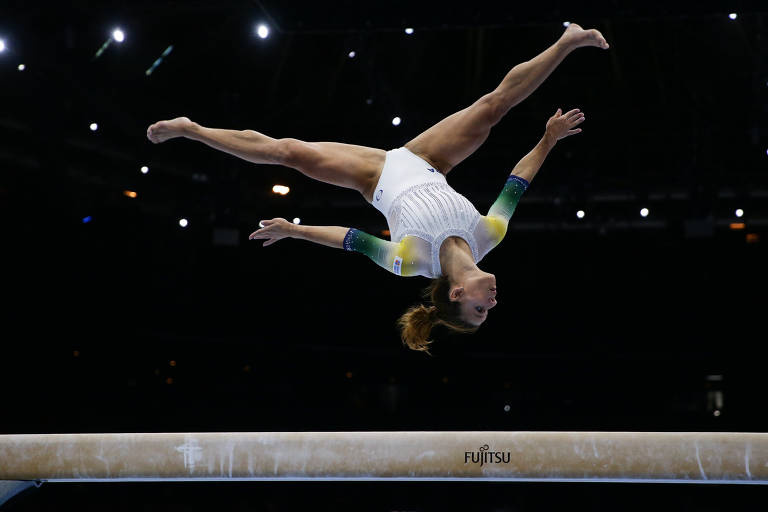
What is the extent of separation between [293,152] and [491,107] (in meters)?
1.15

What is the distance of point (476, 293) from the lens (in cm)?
394

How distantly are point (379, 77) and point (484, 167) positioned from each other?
9.45 ft

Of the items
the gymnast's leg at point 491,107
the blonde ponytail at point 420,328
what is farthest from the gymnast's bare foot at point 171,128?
the blonde ponytail at point 420,328

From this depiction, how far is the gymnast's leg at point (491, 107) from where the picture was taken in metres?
4.27

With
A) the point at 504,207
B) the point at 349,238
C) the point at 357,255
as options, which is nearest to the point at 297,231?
the point at 349,238

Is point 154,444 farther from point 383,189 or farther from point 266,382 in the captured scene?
point 266,382

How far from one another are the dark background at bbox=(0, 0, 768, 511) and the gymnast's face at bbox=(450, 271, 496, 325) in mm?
3854

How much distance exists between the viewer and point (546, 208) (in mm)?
11359

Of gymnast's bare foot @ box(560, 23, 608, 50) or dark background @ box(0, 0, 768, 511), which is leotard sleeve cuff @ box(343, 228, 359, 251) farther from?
dark background @ box(0, 0, 768, 511)

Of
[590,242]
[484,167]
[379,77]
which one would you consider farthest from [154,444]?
[590,242]

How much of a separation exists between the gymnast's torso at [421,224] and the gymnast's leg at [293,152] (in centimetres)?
17

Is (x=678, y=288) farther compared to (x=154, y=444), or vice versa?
(x=678, y=288)

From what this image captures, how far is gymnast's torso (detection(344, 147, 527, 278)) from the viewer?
4.08 meters
